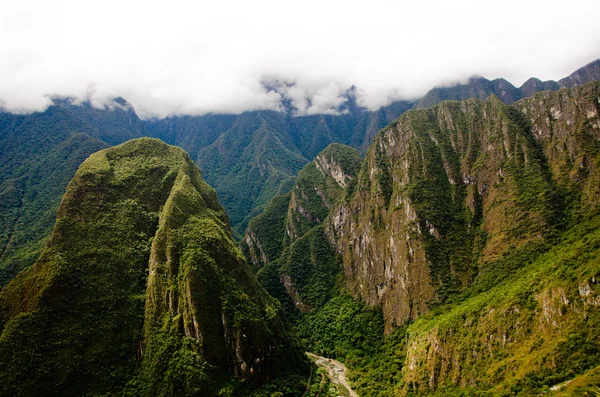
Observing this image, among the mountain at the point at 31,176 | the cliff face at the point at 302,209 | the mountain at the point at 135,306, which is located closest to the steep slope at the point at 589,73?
the cliff face at the point at 302,209

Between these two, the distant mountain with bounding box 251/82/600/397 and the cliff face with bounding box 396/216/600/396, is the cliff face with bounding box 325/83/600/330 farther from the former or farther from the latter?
the cliff face with bounding box 396/216/600/396

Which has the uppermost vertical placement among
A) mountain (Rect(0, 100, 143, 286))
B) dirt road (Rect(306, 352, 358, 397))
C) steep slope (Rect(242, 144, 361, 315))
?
mountain (Rect(0, 100, 143, 286))

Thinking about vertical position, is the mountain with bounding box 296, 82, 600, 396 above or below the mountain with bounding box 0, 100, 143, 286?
below

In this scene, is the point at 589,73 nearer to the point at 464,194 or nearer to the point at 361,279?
the point at 464,194

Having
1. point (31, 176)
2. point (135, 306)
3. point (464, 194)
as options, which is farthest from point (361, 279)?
point (31, 176)

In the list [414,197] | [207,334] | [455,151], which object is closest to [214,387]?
[207,334]

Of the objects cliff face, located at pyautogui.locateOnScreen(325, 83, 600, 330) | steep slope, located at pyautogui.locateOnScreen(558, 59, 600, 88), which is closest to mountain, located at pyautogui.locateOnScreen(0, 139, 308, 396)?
cliff face, located at pyautogui.locateOnScreen(325, 83, 600, 330)
